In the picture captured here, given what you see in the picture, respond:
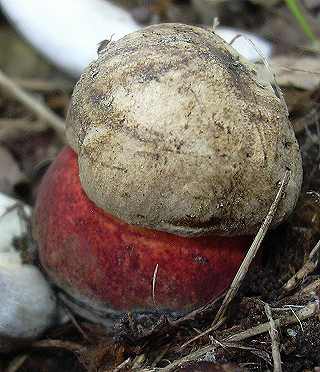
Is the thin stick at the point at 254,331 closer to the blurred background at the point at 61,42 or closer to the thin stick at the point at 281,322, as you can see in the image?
the thin stick at the point at 281,322

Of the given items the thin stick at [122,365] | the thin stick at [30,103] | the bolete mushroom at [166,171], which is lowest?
the thin stick at [122,365]

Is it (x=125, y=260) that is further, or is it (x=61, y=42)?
(x=61, y=42)

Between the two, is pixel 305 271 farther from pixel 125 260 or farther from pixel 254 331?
pixel 125 260

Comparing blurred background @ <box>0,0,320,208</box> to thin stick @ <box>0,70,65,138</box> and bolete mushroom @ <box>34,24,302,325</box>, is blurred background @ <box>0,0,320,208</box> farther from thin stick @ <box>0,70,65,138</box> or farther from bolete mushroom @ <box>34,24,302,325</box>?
bolete mushroom @ <box>34,24,302,325</box>

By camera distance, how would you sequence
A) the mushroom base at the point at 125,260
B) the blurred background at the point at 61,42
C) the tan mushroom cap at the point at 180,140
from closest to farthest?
the tan mushroom cap at the point at 180,140 → the mushroom base at the point at 125,260 → the blurred background at the point at 61,42

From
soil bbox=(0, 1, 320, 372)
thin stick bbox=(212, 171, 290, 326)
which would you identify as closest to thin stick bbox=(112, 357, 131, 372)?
soil bbox=(0, 1, 320, 372)

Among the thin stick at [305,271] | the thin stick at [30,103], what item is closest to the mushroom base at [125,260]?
the thin stick at [305,271]

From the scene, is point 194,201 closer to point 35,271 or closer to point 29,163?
point 35,271

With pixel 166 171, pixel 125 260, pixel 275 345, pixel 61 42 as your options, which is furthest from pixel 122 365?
pixel 61 42

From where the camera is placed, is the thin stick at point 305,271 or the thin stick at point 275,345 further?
the thin stick at point 305,271
